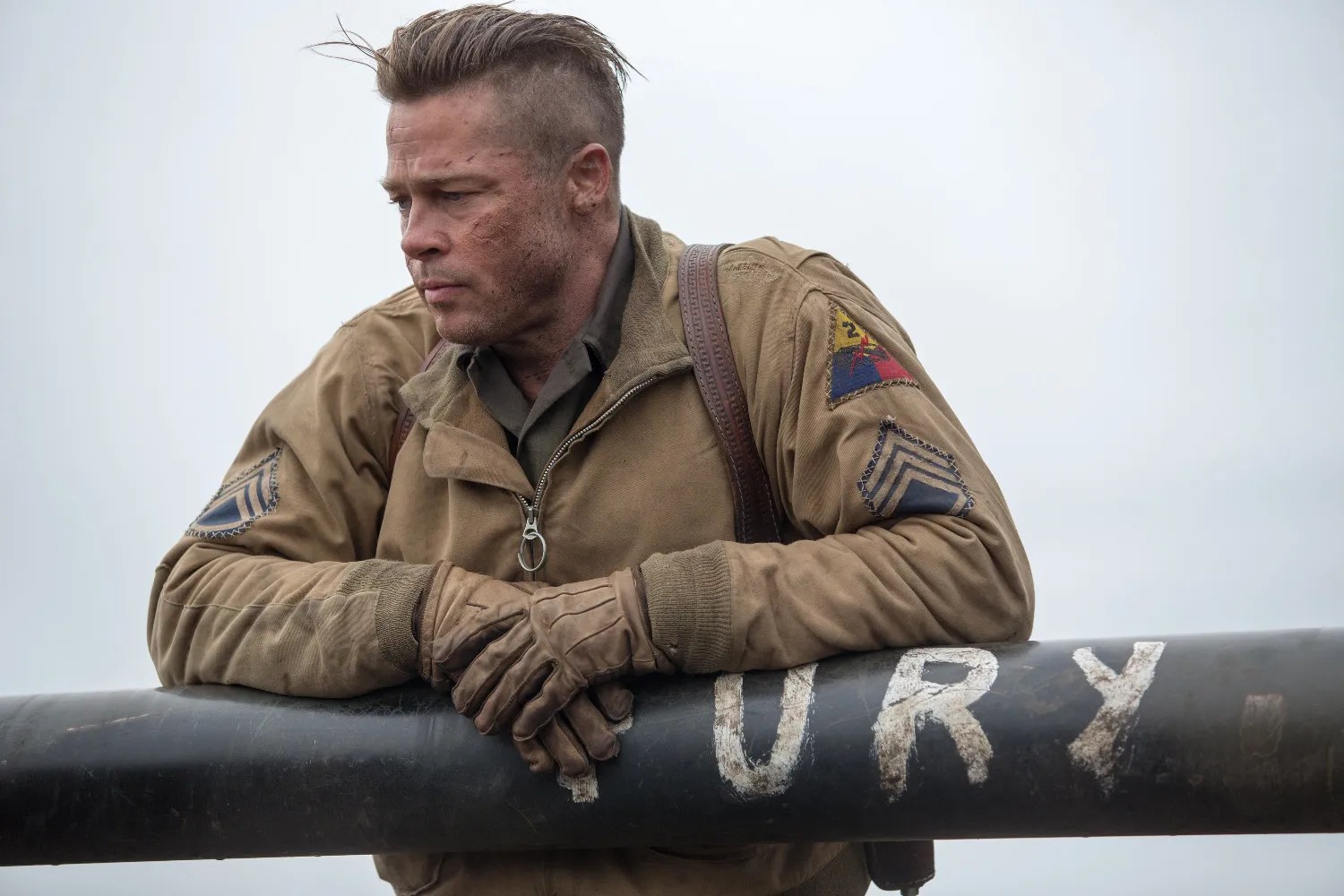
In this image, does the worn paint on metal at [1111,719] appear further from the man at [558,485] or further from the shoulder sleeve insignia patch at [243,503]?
the shoulder sleeve insignia patch at [243,503]

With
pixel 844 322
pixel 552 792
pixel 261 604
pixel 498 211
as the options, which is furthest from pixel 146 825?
pixel 844 322

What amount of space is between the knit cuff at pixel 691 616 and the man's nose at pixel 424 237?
558 mm

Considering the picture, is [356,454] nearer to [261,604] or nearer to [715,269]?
[261,604]

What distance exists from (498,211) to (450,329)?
17 cm

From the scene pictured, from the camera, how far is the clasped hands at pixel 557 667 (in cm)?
175

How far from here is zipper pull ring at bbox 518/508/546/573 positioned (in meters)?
2.04

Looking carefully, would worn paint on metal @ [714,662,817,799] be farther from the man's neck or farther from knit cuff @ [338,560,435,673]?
the man's neck

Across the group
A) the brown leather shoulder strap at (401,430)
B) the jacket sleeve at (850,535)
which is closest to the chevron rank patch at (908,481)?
the jacket sleeve at (850,535)

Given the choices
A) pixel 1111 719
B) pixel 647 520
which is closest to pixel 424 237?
pixel 647 520

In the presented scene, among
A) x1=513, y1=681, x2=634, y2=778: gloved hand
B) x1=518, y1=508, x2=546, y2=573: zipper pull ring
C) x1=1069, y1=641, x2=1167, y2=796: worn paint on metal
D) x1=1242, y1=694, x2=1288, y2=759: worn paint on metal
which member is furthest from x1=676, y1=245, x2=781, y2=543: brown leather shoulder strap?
x1=1242, y1=694, x2=1288, y2=759: worn paint on metal

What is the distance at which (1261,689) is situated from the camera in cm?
157

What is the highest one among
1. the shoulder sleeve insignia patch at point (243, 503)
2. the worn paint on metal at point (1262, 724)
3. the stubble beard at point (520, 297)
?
the stubble beard at point (520, 297)

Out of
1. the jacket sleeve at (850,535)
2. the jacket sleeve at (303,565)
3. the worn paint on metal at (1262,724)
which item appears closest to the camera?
the worn paint on metal at (1262,724)

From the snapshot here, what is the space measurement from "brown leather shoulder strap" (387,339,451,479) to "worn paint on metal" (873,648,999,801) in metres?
0.83
